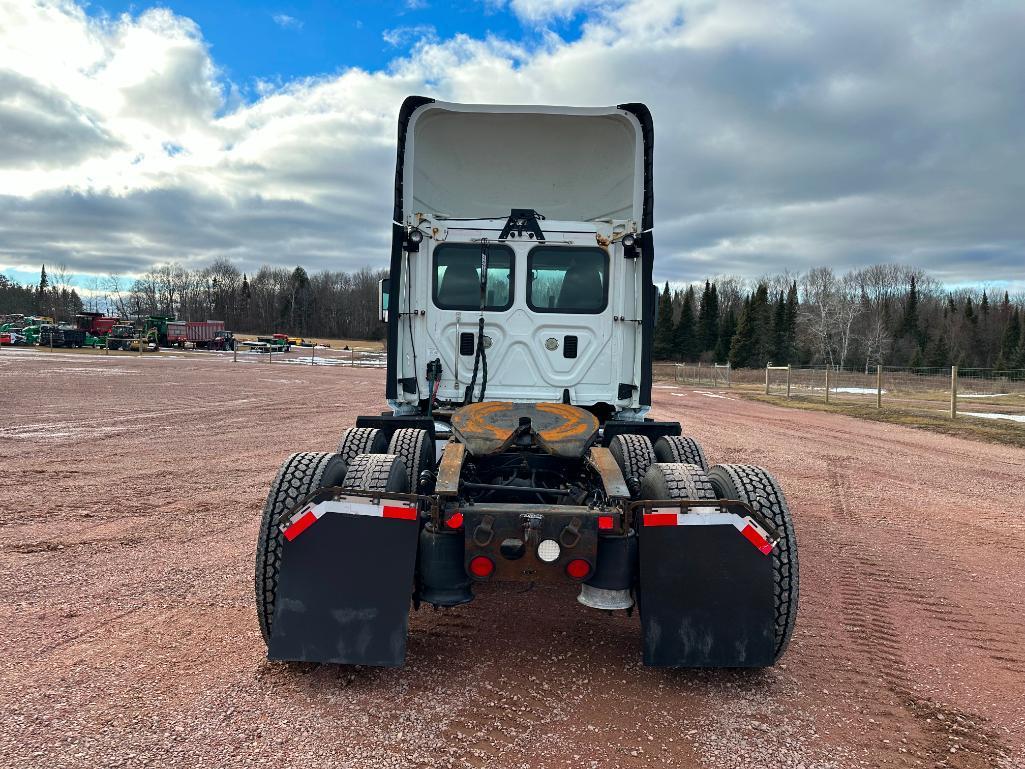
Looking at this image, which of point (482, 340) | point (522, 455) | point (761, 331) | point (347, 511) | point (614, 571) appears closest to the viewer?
point (347, 511)

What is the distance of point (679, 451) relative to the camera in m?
4.97

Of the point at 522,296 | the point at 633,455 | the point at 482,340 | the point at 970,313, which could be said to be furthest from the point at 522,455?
the point at 970,313

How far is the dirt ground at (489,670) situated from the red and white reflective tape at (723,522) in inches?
32.6

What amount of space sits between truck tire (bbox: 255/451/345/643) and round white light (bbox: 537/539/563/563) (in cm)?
112

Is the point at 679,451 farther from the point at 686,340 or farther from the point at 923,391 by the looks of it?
the point at 686,340

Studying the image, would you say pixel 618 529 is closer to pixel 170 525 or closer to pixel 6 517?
pixel 170 525

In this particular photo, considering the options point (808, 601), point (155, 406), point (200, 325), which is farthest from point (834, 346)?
point (808, 601)

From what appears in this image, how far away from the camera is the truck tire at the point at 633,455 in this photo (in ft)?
15.2

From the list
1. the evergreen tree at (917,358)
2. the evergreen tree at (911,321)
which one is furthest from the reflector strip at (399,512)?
the evergreen tree at (911,321)

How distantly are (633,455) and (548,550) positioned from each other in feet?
5.68

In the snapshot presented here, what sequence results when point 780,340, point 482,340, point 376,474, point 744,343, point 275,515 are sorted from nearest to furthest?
point 275,515 → point 376,474 → point 482,340 → point 744,343 → point 780,340

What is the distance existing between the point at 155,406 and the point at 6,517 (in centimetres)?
1113

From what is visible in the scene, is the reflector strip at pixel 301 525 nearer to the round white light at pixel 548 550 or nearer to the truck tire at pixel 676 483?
the round white light at pixel 548 550

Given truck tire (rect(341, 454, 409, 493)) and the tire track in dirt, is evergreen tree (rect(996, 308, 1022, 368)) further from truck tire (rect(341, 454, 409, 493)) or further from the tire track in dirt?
truck tire (rect(341, 454, 409, 493))
